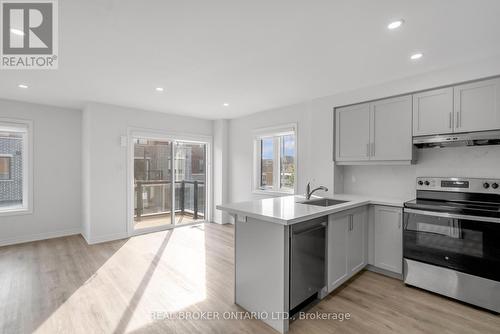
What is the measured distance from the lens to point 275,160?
490cm

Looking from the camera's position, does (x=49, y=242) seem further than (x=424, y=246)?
Yes

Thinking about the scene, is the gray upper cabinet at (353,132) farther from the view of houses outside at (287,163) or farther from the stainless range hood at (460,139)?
the view of houses outside at (287,163)

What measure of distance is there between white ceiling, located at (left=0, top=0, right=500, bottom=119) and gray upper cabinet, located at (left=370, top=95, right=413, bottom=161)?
0.34 m

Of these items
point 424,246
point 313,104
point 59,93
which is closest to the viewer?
point 424,246

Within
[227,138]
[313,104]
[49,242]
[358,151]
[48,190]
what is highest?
[313,104]

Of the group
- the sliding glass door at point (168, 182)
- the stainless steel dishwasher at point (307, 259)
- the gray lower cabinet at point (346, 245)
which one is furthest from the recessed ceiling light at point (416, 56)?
the sliding glass door at point (168, 182)

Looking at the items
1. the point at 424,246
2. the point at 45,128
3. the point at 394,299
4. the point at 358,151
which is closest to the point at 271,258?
the point at 394,299

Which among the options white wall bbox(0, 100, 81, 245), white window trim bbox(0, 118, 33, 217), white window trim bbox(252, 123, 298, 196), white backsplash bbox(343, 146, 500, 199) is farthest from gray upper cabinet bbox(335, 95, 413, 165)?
white window trim bbox(0, 118, 33, 217)

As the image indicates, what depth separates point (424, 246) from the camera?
2.63m

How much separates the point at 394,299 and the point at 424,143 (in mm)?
1778

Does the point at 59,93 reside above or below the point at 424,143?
above

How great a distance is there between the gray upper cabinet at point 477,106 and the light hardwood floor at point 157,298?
1819 mm

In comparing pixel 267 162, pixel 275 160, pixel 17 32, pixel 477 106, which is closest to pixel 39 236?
pixel 17 32

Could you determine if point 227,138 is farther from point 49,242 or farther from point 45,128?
point 49,242
